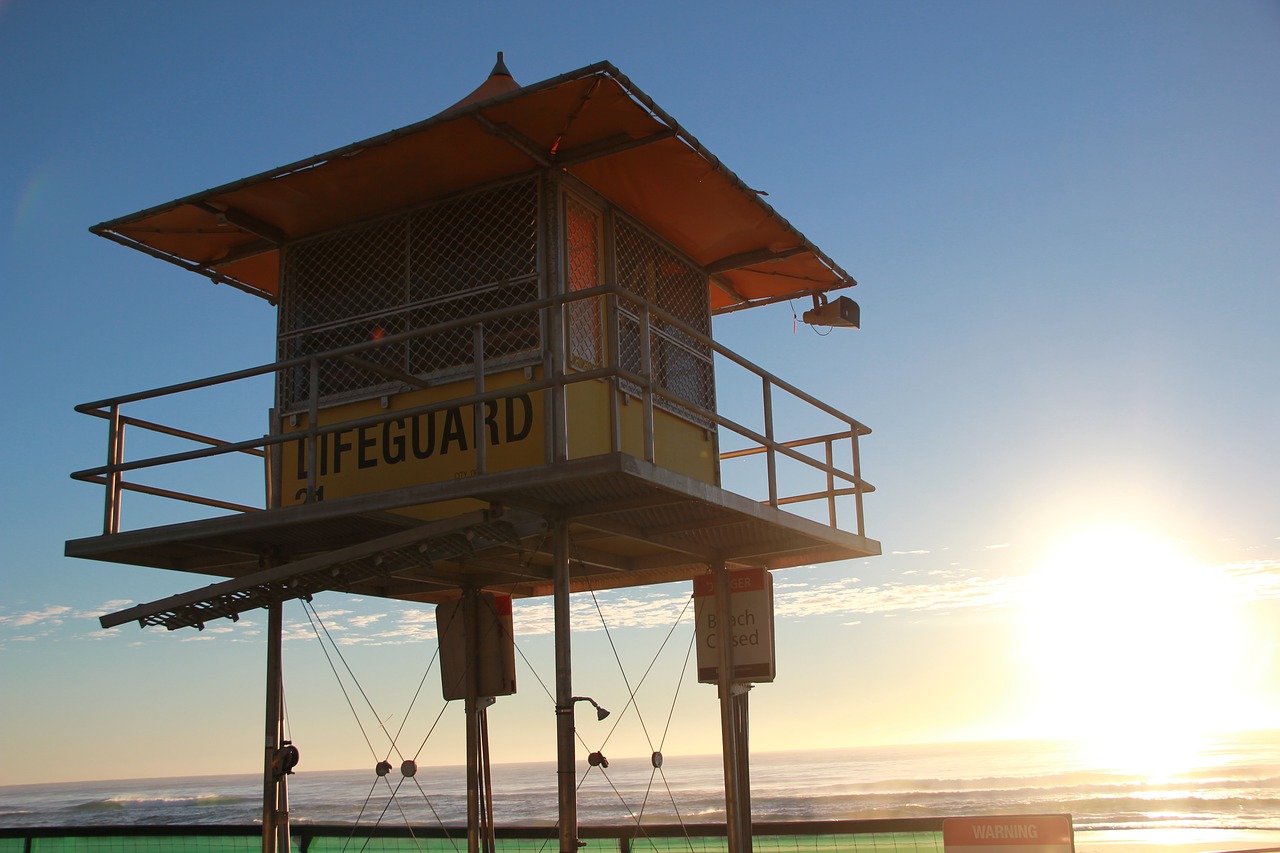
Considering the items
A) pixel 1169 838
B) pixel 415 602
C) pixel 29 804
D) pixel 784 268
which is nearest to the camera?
pixel 784 268

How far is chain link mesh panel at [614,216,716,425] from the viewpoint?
34.6 ft

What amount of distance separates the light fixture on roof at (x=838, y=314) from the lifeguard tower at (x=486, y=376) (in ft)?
2.31

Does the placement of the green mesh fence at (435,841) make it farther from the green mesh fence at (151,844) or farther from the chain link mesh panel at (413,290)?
the chain link mesh panel at (413,290)

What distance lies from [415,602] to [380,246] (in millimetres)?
4610

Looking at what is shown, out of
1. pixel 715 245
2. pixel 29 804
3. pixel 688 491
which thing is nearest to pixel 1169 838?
pixel 715 245

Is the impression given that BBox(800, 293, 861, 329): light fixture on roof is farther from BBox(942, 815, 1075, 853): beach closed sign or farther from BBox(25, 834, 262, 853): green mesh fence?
BBox(25, 834, 262, 853): green mesh fence

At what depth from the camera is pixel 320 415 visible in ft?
33.9

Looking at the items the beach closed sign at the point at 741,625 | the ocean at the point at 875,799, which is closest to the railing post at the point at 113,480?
the beach closed sign at the point at 741,625

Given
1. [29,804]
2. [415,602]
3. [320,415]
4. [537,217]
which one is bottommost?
[29,804]

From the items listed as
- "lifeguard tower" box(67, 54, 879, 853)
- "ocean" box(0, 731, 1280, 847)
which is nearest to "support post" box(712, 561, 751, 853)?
"lifeguard tower" box(67, 54, 879, 853)

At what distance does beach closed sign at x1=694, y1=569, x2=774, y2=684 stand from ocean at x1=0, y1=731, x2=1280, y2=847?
14.8 meters

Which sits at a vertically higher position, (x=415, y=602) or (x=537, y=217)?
(x=537, y=217)

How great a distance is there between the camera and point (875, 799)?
46.4 metres

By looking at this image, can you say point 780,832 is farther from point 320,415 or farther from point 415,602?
point 320,415
